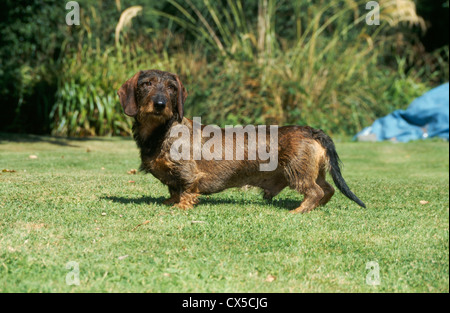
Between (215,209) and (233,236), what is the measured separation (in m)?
0.99

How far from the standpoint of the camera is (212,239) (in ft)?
12.9

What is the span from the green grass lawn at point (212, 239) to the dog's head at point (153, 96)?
0.87 meters

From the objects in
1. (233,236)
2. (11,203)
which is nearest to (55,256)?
(233,236)

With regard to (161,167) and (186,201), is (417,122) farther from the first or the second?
(161,167)

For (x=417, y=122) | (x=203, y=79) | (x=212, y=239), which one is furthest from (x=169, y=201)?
(x=417, y=122)

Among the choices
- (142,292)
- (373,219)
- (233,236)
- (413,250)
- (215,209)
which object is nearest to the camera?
(142,292)

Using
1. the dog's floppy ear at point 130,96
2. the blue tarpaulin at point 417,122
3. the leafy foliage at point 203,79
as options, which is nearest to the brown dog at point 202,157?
the dog's floppy ear at point 130,96

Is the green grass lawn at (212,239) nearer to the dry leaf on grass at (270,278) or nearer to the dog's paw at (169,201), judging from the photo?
the dry leaf on grass at (270,278)

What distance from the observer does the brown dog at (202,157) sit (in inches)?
196

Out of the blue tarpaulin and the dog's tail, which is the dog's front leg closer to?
the dog's tail

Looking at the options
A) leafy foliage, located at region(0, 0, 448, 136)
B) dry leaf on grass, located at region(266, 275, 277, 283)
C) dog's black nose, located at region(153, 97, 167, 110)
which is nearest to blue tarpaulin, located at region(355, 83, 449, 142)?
leafy foliage, located at region(0, 0, 448, 136)

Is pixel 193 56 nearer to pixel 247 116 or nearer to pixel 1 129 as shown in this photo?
pixel 247 116

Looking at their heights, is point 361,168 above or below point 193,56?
below

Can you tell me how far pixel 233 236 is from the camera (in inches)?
159
